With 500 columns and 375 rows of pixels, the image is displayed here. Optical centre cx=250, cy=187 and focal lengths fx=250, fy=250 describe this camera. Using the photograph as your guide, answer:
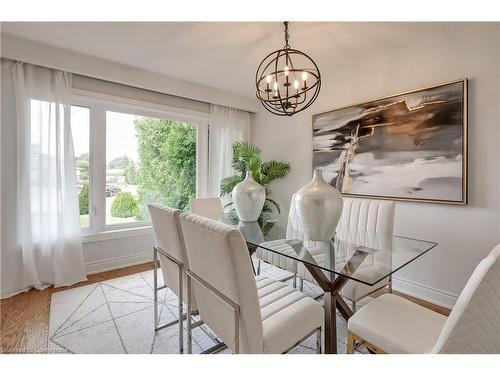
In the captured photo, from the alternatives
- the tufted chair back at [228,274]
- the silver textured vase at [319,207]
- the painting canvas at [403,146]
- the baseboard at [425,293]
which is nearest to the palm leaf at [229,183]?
the painting canvas at [403,146]

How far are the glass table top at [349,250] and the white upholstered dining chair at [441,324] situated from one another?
0.23 m

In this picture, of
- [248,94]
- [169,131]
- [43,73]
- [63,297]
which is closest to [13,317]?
[63,297]

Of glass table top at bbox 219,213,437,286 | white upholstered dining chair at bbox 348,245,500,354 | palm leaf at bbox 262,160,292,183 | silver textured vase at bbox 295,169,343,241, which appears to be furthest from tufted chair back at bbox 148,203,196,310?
palm leaf at bbox 262,160,292,183

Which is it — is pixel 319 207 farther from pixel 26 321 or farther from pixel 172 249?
pixel 26 321

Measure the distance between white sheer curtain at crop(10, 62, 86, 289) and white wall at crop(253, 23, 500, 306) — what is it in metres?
2.95

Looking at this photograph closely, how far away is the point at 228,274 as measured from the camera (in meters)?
1.08

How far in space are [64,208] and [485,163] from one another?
4.02 meters

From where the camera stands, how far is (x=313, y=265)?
1338 mm

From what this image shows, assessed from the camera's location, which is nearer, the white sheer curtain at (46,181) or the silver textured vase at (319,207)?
the silver textured vase at (319,207)

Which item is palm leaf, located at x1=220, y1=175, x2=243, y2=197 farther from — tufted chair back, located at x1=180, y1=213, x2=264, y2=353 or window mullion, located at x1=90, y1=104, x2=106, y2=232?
tufted chair back, located at x1=180, y1=213, x2=264, y2=353

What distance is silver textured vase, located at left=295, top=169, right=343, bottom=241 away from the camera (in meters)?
1.57

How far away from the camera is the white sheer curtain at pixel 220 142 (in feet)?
12.8

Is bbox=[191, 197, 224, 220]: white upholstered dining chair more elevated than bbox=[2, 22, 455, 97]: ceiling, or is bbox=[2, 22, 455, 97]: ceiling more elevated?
bbox=[2, 22, 455, 97]: ceiling

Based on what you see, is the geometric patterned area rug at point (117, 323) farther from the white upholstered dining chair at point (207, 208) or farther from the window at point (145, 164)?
the window at point (145, 164)
